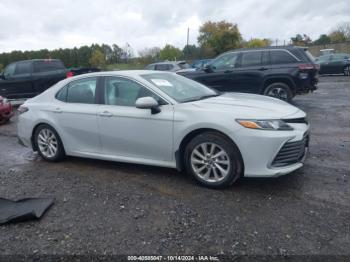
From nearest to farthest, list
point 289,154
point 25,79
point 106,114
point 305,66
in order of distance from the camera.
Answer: point 289,154 → point 106,114 → point 305,66 → point 25,79

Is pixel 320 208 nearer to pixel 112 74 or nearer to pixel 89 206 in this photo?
pixel 89 206

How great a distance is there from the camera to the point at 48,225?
345 cm

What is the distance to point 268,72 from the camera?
9.47m

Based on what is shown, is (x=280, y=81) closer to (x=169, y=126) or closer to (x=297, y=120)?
(x=297, y=120)

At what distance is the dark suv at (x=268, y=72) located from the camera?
30.3ft

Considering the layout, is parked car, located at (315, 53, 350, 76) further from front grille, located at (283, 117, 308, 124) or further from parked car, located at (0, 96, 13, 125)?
front grille, located at (283, 117, 308, 124)

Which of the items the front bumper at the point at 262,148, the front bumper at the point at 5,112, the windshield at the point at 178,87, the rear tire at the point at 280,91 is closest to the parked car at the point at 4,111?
the front bumper at the point at 5,112

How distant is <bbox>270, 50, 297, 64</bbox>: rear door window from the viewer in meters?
9.33

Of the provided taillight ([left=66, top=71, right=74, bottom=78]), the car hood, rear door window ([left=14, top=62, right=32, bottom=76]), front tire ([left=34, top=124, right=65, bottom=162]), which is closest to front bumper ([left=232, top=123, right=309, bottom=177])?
the car hood

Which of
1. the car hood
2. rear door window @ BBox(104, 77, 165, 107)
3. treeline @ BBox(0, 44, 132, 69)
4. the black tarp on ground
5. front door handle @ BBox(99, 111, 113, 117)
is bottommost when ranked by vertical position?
the black tarp on ground

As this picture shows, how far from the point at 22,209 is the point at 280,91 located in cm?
766

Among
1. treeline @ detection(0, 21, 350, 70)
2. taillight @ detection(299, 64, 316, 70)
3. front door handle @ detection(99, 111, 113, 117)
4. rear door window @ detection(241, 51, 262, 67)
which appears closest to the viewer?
front door handle @ detection(99, 111, 113, 117)

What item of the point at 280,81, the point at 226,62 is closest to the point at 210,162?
the point at 280,81

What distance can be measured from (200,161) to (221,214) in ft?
2.77
